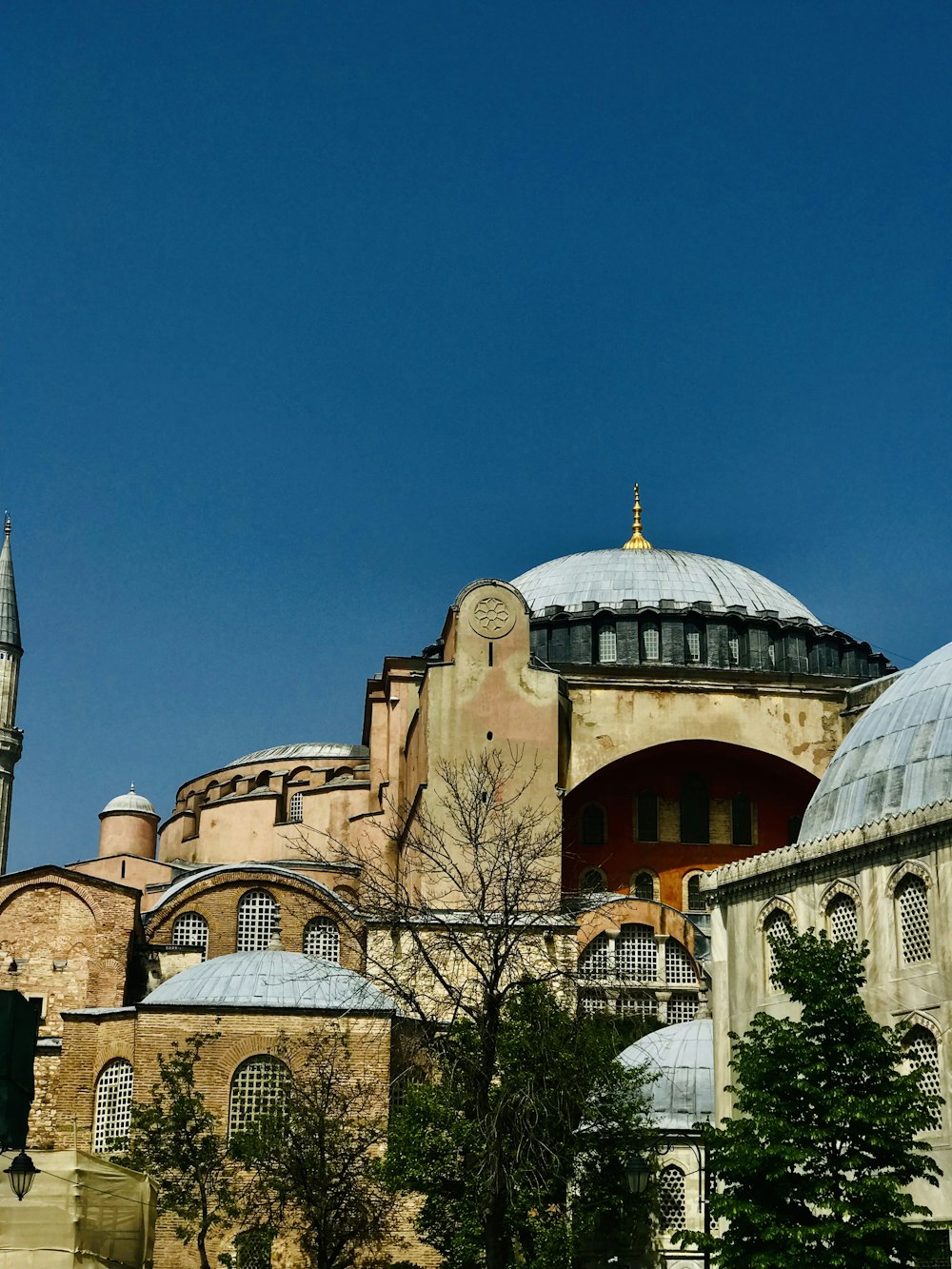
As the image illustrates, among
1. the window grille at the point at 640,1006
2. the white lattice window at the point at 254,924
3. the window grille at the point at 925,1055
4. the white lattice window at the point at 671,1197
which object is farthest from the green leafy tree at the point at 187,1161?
the window grille at the point at 925,1055

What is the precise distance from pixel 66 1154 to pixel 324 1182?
22.1 ft

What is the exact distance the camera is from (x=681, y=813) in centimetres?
3797

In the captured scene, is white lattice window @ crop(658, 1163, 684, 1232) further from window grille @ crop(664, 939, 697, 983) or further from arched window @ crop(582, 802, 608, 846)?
arched window @ crop(582, 802, 608, 846)

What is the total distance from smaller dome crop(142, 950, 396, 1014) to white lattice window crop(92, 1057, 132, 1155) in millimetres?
1241

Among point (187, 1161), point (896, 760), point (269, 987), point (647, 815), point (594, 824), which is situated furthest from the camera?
point (647, 815)

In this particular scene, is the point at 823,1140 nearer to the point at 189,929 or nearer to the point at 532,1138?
the point at 532,1138

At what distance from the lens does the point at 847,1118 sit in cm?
1886

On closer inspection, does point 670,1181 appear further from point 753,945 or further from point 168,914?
point 168,914

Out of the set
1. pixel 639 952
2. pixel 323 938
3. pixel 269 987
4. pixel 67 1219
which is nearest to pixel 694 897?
pixel 639 952

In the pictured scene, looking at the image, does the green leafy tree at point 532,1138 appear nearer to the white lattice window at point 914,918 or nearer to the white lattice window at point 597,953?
the white lattice window at point 914,918

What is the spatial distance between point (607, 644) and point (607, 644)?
0.07 ft

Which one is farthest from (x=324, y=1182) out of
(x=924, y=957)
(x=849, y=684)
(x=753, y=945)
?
(x=849, y=684)

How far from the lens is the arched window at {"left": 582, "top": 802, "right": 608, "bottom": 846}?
37.7 metres

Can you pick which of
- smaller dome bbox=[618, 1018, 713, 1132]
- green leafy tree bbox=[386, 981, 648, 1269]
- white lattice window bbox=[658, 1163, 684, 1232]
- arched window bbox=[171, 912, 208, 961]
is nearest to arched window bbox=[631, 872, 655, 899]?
smaller dome bbox=[618, 1018, 713, 1132]
